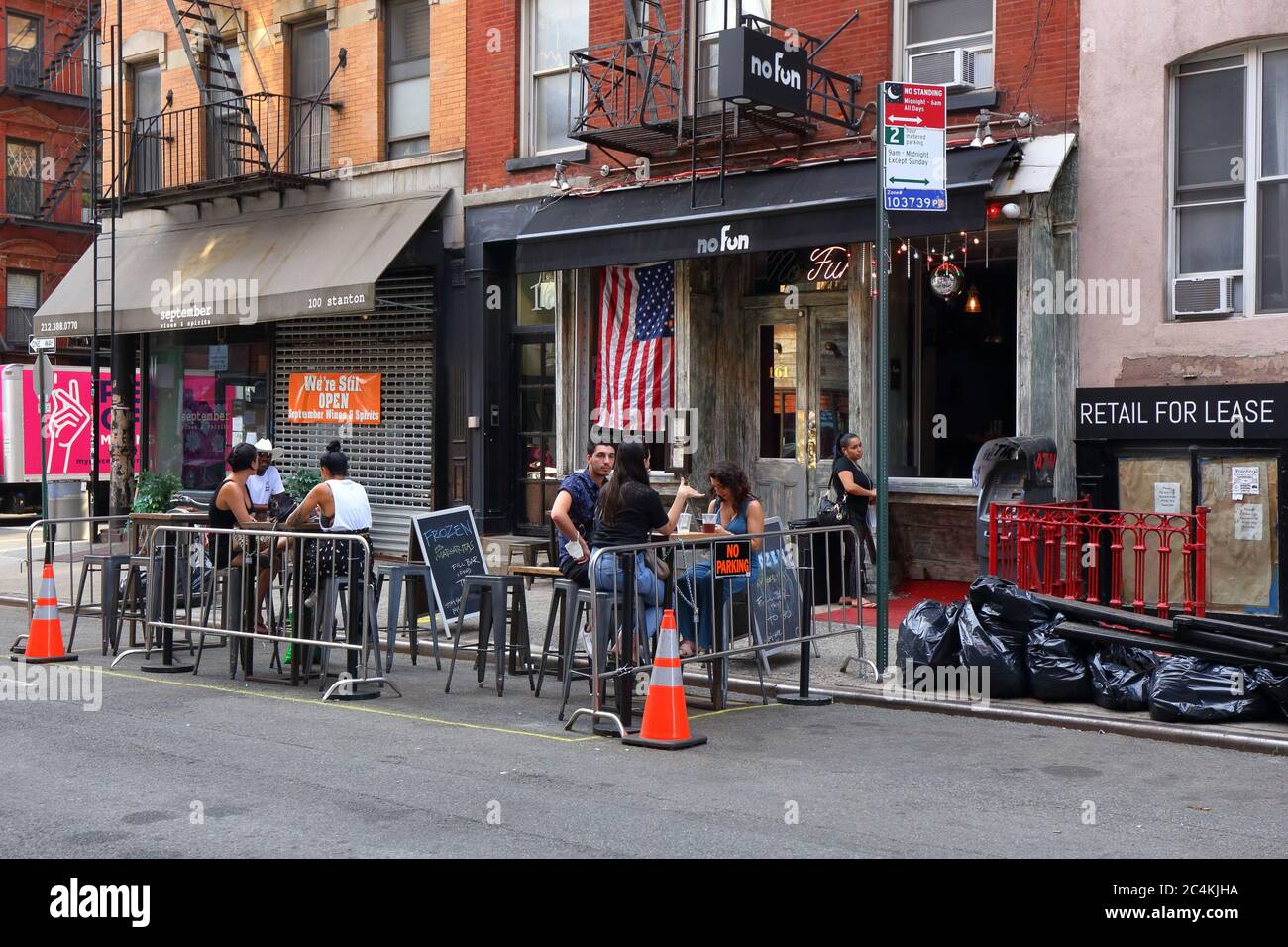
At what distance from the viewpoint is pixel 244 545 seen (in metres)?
10.9

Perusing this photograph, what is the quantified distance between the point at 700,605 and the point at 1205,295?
5.98 m

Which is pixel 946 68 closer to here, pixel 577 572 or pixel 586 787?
pixel 577 572

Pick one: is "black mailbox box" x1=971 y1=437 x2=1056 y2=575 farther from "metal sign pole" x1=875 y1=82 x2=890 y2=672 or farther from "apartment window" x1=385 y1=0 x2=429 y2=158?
"apartment window" x1=385 y1=0 x2=429 y2=158

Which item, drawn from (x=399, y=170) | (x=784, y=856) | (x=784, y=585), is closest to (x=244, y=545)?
(x=784, y=585)

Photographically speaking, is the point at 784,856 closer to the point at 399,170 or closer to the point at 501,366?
the point at 501,366

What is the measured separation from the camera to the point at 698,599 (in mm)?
9516

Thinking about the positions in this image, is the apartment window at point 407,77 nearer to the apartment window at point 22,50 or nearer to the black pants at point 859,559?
the black pants at point 859,559

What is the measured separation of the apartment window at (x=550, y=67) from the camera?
1744 centimetres

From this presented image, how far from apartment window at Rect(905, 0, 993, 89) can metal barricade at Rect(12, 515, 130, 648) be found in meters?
8.90

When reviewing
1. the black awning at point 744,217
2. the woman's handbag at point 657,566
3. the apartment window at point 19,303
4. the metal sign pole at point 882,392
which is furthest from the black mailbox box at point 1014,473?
the apartment window at point 19,303

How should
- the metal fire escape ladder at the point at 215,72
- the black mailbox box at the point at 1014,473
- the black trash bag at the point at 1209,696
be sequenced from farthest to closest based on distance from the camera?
the metal fire escape ladder at the point at 215,72 → the black mailbox box at the point at 1014,473 → the black trash bag at the point at 1209,696

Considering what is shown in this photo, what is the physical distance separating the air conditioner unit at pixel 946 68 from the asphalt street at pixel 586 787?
6849mm

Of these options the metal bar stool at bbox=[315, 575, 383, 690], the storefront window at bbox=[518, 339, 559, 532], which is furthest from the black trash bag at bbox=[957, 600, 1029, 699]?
the storefront window at bbox=[518, 339, 559, 532]

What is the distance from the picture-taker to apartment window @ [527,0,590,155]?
57.2 ft
